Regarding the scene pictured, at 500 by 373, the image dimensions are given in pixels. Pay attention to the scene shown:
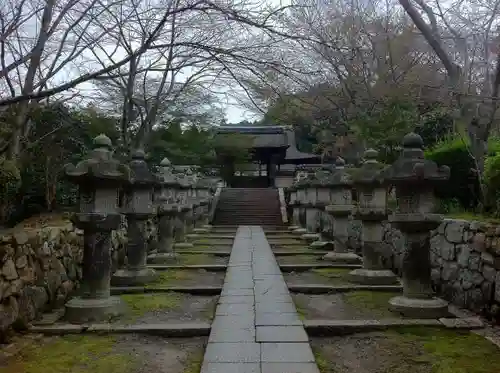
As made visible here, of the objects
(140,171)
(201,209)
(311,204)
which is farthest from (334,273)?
(201,209)

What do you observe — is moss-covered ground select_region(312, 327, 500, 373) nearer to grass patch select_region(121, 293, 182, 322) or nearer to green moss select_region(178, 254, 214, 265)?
grass patch select_region(121, 293, 182, 322)

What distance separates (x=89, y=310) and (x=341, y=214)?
5.59m

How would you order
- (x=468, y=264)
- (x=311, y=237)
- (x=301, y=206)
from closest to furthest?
(x=468, y=264)
(x=311, y=237)
(x=301, y=206)

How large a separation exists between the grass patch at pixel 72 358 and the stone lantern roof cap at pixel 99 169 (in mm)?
1770

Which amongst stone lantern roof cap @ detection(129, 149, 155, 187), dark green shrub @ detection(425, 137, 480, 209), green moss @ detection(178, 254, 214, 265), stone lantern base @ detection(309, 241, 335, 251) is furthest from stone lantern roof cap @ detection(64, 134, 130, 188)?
stone lantern base @ detection(309, 241, 335, 251)

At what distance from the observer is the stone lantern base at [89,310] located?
5.62 meters

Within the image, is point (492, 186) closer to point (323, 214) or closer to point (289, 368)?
point (289, 368)

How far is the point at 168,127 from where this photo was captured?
26.8 m

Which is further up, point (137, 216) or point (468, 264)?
point (137, 216)

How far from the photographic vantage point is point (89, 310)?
18.6ft

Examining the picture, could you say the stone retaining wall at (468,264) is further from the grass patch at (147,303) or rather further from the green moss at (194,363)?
the grass patch at (147,303)

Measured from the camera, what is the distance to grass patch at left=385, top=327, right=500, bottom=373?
4.23m

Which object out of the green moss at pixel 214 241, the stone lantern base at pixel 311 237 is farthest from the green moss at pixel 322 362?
the green moss at pixel 214 241

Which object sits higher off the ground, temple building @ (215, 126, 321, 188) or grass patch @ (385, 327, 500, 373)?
temple building @ (215, 126, 321, 188)
